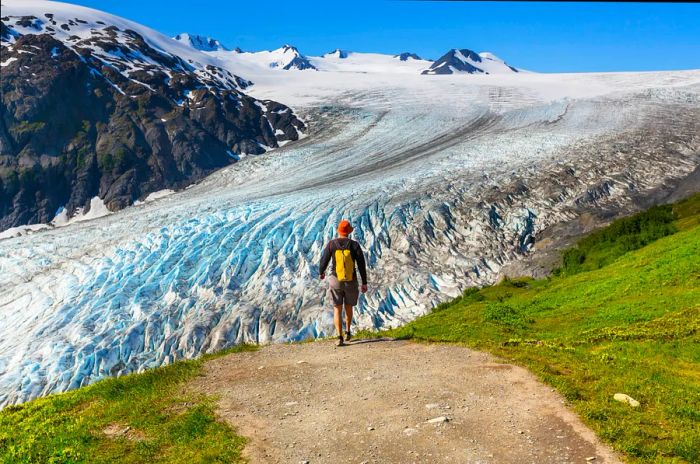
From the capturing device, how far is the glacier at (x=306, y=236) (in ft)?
83.8

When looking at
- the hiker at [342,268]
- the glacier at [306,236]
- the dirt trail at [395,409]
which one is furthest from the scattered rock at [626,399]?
the glacier at [306,236]

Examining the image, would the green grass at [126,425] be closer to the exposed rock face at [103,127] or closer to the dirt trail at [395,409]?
the dirt trail at [395,409]

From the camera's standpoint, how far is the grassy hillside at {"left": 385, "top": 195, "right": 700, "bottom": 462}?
26.4ft

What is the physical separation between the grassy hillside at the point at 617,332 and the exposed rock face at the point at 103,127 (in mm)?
44193

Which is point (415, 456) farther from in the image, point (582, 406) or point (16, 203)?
point (16, 203)

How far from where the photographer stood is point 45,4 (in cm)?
10194

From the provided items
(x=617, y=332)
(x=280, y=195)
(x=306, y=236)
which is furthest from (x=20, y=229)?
(x=617, y=332)

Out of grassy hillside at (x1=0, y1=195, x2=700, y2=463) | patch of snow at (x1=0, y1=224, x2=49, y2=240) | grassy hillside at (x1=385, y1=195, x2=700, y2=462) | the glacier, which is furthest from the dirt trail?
patch of snow at (x1=0, y1=224, x2=49, y2=240)

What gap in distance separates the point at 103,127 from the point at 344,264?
205 feet

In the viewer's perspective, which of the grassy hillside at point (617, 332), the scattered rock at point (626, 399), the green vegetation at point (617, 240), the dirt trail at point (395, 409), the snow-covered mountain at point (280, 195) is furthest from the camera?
the snow-covered mountain at point (280, 195)

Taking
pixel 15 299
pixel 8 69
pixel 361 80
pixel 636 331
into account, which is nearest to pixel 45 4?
pixel 8 69

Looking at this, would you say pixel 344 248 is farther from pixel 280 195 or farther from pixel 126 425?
pixel 280 195

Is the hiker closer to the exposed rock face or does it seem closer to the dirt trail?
the dirt trail

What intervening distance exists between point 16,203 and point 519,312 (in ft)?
186
